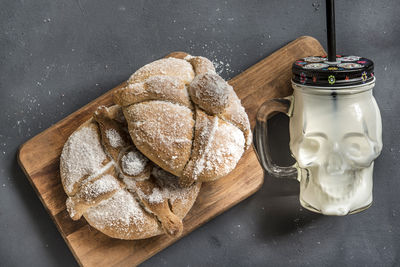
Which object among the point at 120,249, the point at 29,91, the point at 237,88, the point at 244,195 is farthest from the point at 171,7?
the point at 120,249

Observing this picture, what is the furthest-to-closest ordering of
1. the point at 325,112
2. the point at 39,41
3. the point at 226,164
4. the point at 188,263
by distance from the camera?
1. the point at 188,263
2. the point at 39,41
3. the point at 325,112
4. the point at 226,164

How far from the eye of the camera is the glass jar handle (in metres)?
1.29

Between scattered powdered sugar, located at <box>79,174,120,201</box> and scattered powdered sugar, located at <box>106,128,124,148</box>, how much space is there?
0.30 feet

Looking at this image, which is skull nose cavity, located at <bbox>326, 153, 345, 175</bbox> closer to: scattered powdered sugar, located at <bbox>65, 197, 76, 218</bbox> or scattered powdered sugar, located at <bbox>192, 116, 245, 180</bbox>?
scattered powdered sugar, located at <bbox>192, 116, 245, 180</bbox>

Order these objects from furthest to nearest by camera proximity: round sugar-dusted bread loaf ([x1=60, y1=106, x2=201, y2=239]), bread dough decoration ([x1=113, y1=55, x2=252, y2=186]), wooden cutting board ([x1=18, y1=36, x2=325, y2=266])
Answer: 1. wooden cutting board ([x1=18, y1=36, x2=325, y2=266])
2. round sugar-dusted bread loaf ([x1=60, y1=106, x2=201, y2=239])
3. bread dough decoration ([x1=113, y1=55, x2=252, y2=186])

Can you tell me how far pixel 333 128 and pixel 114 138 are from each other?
616mm

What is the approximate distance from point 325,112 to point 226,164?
0.34 metres

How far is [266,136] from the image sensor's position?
1.33 meters

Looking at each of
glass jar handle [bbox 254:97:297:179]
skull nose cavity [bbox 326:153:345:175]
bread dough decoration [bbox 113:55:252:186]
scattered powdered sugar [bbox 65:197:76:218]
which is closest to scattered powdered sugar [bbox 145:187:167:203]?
bread dough decoration [bbox 113:55:252:186]

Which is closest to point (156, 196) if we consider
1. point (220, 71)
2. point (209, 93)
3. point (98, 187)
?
point (98, 187)

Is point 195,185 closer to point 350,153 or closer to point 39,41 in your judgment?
point 350,153

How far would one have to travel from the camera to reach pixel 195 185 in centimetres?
120

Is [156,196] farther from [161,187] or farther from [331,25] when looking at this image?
[331,25]

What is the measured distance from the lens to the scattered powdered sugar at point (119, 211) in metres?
1.16
